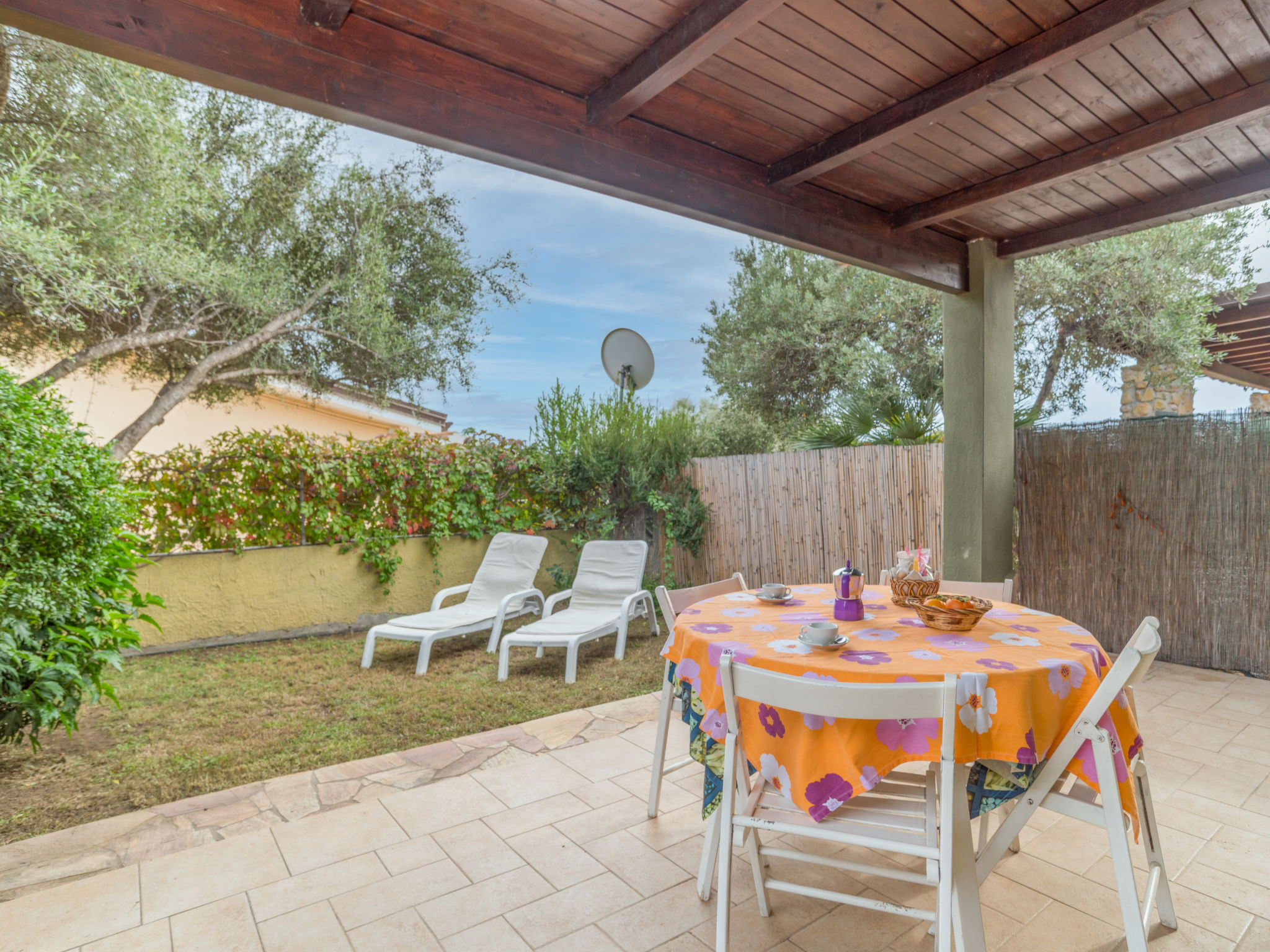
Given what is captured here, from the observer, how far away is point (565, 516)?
696cm

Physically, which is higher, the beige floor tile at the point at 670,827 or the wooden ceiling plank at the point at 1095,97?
the wooden ceiling plank at the point at 1095,97

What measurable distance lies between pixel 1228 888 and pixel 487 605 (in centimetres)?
451

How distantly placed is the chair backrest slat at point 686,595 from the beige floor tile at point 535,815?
2.64ft

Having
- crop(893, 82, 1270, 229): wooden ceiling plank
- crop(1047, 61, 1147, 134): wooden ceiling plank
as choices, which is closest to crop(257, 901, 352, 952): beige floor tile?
crop(1047, 61, 1147, 134): wooden ceiling plank

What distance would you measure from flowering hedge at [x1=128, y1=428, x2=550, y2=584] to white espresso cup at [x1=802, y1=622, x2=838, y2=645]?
4.93 m

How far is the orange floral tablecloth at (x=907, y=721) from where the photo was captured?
1611mm

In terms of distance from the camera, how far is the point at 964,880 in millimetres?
1523

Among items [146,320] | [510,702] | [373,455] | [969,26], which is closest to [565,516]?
[373,455]

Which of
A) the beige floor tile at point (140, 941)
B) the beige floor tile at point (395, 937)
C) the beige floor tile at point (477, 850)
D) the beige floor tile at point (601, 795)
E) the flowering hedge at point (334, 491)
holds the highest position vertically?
the flowering hedge at point (334, 491)

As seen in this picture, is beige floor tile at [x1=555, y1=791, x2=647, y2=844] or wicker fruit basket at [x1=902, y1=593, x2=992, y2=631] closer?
wicker fruit basket at [x1=902, y1=593, x2=992, y2=631]

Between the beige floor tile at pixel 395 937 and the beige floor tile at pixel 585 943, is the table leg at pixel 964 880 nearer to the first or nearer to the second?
the beige floor tile at pixel 585 943

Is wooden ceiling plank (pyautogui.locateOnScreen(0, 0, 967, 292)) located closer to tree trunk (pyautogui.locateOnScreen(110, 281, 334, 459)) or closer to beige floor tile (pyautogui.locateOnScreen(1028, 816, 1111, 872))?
beige floor tile (pyautogui.locateOnScreen(1028, 816, 1111, 872))

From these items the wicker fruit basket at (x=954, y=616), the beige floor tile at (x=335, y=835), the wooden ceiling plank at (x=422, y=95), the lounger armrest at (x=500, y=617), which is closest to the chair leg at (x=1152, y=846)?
the wicker fruit basket at (x=954, y=616)

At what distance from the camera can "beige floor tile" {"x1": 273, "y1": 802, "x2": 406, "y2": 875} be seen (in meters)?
2.26
